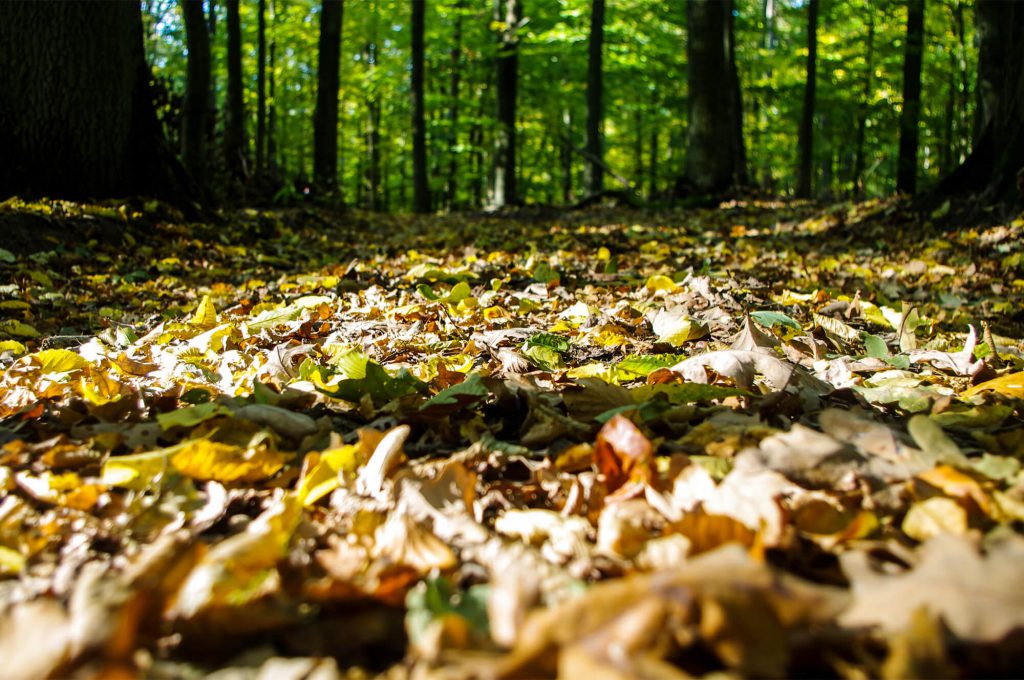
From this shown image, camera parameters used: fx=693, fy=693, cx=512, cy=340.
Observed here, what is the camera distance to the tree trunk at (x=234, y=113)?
406 inches

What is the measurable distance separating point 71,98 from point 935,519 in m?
6.58

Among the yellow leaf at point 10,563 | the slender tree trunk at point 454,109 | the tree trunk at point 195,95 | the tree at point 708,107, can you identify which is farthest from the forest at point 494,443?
the slender tree trunk at point 454,109

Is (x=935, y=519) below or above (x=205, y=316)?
below

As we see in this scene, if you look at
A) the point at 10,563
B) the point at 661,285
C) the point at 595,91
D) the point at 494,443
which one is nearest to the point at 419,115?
the point at 595,91

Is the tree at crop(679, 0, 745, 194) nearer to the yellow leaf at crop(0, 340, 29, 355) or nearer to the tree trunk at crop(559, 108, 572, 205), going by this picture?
the yellow leaf at crop(0, 340, 29, 355)

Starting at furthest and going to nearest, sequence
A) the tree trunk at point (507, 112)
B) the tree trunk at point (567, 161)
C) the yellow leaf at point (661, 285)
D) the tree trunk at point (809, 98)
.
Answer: the tree trunk at point (567, 161) < the tree trunk at point (507, 112) < the tree trunk at point (809, 98) < the yellow leaf at point (661, 285)

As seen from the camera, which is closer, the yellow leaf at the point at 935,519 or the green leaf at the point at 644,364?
the yellow leaf at the point at 935,519

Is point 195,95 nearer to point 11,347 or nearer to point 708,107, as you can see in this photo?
point 708,107

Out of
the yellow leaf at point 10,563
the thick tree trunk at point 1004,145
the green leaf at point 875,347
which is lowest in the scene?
the yellow leaf at point 10,563

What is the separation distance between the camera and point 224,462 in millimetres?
1254

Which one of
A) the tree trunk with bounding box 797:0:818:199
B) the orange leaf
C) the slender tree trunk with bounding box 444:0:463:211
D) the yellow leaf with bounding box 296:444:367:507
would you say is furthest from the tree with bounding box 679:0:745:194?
the yellow leaf with bounding box 296:444:367:507

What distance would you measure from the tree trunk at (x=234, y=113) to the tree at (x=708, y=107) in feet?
Answer: 22.1

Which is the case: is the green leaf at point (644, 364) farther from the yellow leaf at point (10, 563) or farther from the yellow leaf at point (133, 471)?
the yellow leaf at point (10, 563)

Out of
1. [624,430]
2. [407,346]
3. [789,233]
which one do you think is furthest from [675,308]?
[789,233]
